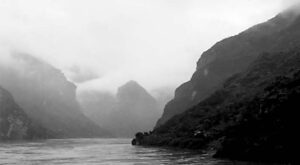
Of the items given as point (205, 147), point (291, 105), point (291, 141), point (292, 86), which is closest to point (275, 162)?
point (291, 141)

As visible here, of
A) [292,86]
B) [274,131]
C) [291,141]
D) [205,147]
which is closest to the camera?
[291,141]

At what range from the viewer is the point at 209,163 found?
10862 centimetres

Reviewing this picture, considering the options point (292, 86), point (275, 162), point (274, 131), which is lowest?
point (275, 162)

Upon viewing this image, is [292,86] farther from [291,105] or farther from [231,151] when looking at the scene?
[231,151]

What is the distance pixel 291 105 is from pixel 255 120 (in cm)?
1408

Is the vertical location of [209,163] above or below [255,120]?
below

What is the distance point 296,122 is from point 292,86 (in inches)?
666

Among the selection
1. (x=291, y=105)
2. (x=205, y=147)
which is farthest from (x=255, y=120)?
(x=205, y=147)

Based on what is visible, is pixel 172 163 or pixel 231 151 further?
pixel 231 151

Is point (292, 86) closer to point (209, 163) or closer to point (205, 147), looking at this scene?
point (209, 163)

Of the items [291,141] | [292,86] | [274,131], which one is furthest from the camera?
[292,86]

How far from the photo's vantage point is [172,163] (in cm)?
11300

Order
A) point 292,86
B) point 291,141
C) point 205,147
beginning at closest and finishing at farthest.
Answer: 1. point 291,141
2. point 292,86
3. point 205,147

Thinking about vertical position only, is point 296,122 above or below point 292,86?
below
